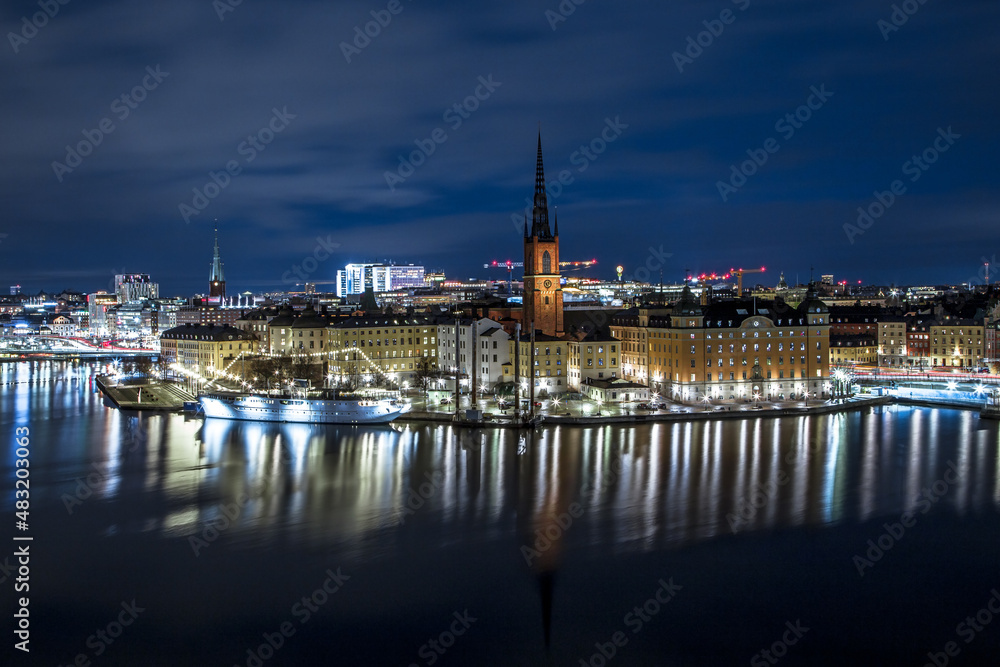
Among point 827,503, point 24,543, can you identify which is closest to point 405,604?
point 24,543

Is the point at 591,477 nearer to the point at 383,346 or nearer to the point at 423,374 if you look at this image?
the point at 423,374

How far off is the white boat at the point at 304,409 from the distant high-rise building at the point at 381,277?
56082 millimetres

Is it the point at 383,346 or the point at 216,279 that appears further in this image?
the point at 216,279

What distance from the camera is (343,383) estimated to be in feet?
70.0

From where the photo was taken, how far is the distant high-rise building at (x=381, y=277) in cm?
7562

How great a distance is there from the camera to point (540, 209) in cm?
2334

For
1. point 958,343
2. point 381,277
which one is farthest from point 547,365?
point 381,277

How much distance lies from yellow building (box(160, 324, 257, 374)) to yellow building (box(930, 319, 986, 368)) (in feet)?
70.7

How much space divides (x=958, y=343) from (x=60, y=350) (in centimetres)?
3857

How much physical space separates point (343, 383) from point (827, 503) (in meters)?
13.2

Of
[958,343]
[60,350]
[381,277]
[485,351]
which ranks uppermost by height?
[381,277]

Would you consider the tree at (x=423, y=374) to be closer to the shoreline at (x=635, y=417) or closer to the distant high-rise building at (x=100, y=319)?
the shoreline at (x=635, y=417)

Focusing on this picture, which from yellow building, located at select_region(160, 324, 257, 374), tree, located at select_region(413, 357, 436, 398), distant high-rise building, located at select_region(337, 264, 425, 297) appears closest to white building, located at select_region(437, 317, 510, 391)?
tree, located at select_region(413, 357, 436, 398)

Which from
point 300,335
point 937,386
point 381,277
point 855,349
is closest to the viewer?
point 937,386
